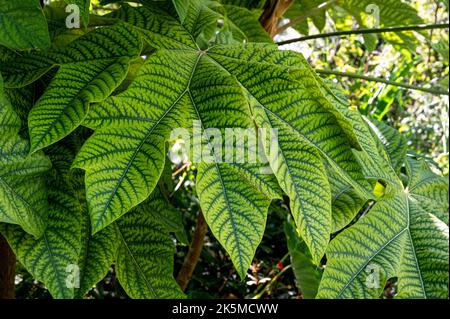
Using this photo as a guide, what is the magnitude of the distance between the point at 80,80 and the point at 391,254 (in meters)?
0.38

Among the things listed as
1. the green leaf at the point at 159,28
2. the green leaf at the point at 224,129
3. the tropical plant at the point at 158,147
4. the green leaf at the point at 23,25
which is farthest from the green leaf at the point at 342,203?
the green leaf at the point at 23,25

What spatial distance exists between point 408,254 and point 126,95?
1.24ft

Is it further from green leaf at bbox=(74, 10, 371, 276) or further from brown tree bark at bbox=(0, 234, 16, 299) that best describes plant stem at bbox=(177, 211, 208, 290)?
green leaf at bbox=(74, 10, 371, 276)

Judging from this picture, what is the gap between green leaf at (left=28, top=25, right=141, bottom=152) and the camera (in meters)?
0.49

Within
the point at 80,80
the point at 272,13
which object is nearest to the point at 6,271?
the point at 80,80

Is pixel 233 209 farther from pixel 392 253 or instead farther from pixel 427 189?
pixel 427 189

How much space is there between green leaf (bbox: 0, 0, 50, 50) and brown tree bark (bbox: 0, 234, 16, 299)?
0.98 ft

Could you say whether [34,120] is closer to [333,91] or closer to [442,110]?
[333,91]

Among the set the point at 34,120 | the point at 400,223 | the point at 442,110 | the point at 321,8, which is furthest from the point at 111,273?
the point at 442,110

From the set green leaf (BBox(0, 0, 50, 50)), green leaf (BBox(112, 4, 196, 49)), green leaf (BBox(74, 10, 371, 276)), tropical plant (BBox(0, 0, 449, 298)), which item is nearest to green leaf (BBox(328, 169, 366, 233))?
tropical plant (BBox(0, 0, 449, 298))

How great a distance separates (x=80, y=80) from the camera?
533 mm

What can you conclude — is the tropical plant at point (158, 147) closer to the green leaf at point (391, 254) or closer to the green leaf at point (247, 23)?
the green leaf at point (391, 254)
